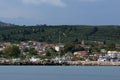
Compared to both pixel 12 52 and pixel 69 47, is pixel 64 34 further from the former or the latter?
pixel 12 52

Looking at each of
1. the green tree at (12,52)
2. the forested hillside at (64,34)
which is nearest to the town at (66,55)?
the green tree at (12,52)

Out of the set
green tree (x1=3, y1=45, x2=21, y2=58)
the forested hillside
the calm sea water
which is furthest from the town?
the calm sea water

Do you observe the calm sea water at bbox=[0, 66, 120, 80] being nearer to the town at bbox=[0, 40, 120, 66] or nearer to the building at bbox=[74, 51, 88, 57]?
the town at bbox=[0, 40, 120, 66]

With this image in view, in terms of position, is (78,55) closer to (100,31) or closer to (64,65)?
(64,65)

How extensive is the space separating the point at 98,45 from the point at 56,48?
1368cm

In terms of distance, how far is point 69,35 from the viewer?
17725 cm

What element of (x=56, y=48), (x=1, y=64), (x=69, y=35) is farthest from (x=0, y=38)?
(x=1, y=64)

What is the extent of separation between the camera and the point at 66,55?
13788 centimetres

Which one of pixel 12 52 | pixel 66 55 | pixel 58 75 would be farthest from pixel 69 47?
pixel 58 75

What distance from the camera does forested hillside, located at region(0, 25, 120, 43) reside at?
174 metres

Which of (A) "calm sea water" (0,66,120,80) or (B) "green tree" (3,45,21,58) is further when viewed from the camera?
(B) "green tree" (3,45,21,58)

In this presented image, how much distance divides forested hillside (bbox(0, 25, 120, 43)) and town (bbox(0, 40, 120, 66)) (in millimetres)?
9539

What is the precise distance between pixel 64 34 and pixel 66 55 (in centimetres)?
4085

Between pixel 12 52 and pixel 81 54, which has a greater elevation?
pixel 12 52
